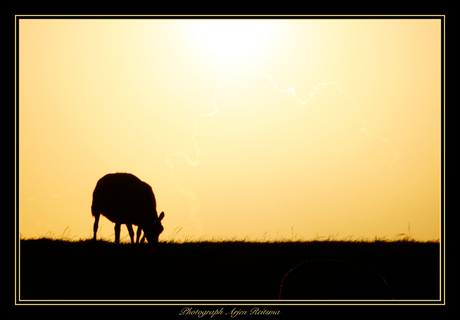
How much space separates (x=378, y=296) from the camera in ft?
19.5

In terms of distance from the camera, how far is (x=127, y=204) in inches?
339

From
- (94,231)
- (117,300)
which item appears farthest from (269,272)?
(94,231)

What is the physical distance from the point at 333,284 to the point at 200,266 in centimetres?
209

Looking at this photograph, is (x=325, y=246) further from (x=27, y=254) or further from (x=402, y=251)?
(x=27, y=254)

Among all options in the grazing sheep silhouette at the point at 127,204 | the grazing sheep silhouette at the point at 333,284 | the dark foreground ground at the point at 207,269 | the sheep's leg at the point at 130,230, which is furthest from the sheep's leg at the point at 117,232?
the grazing sheep silhouette at the point at 333,284

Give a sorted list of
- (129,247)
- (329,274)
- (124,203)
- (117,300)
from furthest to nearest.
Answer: (124,203)
(129,247)
(329,274)
(117,300)

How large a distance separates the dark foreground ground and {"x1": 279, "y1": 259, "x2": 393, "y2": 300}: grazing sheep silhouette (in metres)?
0.02

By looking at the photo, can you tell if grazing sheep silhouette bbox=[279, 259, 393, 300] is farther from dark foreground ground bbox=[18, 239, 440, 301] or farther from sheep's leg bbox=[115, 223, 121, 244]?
sheep's leg bbox=[115, 223, 121, 244]

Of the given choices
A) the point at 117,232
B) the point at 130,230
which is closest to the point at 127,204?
the point at 130,230

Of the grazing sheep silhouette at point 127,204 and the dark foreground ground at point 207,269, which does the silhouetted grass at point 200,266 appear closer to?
the dark foreground ground at point 207,269

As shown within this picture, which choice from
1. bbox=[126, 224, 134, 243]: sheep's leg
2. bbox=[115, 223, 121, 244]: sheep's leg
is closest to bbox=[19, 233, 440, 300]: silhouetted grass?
bbox=[115, 223, 121, 244]: sheep's leg

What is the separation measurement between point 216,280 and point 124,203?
3.47 meters

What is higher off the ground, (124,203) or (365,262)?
(124,203)

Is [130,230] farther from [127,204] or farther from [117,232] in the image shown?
[127,204]
